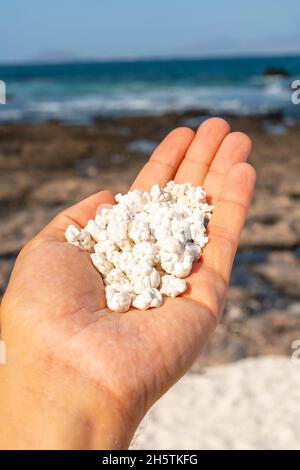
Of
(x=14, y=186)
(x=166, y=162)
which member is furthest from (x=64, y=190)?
(x=166, y=162)

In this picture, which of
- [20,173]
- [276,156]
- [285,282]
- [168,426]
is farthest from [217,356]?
[276,156]

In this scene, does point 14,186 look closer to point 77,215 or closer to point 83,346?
point 77,215

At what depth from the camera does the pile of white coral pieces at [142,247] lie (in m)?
2.29

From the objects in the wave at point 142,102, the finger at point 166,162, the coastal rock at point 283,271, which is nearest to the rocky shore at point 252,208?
the coastal rock at point 283,271

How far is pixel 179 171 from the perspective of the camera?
10.4 feet

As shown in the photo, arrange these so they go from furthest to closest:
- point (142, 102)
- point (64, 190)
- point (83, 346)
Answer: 1. point (142, 102)
2. point (64, 190)
3. point (83, 346)

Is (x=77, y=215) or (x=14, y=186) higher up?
(x=77, y=215)

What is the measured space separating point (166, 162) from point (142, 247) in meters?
0.88

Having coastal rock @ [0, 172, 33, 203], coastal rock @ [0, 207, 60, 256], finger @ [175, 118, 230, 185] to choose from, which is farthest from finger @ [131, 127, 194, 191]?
coastal rock @ [0, 172, 33, 203]

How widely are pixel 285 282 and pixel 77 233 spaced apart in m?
2.73

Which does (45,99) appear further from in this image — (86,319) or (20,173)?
(86,319)

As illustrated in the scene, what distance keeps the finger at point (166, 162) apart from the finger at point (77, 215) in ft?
0.89

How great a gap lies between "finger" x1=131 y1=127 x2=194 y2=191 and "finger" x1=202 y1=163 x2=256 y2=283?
0.46 m

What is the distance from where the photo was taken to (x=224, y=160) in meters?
3.00
